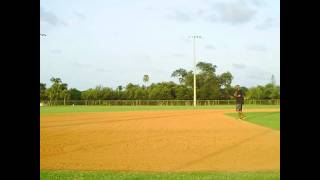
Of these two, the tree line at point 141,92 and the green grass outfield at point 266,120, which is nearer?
the green grass outfield at point 266,120

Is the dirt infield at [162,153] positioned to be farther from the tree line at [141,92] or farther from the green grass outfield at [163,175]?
the tree line at [141,92]

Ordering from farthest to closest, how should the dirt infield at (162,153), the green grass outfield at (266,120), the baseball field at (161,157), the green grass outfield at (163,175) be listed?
the green grass outfield at (266,120) → the dirt infield at (162,153) → the baseball field at (161,157) → the green grass outfield at (163,175)

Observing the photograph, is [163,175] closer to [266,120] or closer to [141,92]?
[266,120]

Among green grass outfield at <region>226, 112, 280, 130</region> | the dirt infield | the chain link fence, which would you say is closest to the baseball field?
the dirt infield

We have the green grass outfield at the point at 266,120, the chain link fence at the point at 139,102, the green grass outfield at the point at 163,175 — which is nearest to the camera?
the green grass outfield at the point at 163,175

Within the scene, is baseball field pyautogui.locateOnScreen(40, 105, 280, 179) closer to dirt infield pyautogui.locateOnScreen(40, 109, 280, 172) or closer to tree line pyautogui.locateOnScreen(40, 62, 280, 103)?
dirt infield pyautogui.locateOnScreen(40, 109, 280, 172)

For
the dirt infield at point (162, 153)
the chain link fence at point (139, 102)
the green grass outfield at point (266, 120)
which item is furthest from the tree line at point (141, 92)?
the dirt infield at point (162, 153)
